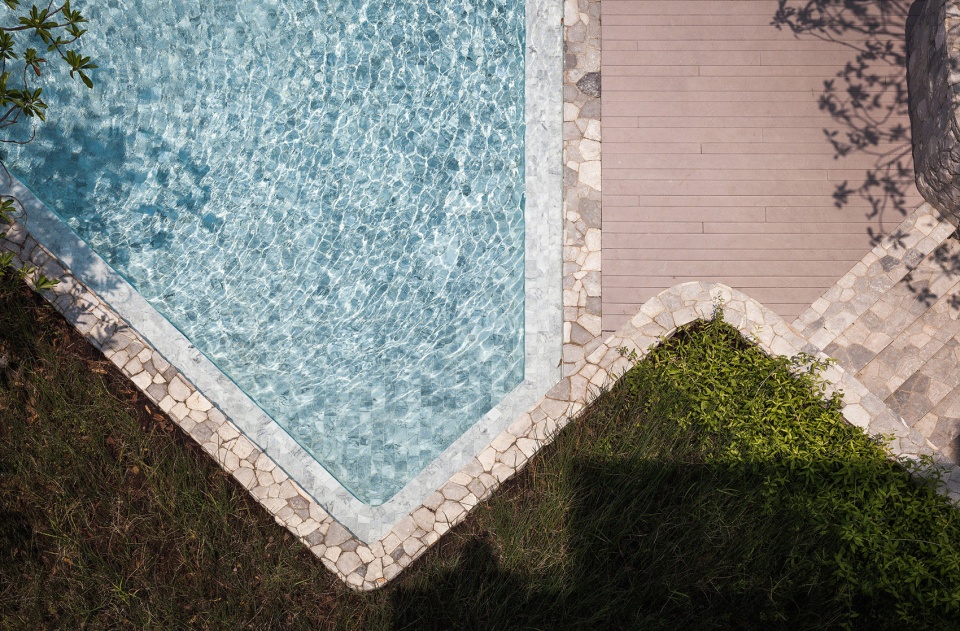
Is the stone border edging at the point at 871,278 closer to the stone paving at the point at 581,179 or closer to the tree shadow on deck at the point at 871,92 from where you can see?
the tree shadow on deck at the point at 871,92

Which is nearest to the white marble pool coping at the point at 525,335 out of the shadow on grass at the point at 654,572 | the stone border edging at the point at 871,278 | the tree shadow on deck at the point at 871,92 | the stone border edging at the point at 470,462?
the stone border edging at the point at 470,462

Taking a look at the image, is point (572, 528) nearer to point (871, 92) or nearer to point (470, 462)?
point (470, 462)

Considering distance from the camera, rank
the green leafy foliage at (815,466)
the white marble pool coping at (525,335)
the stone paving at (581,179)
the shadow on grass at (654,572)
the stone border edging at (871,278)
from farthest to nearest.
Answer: the stone paving at (581,179), the stone border edging at (871,278), the white marble pool coping at (525,335), the shadow on grass at (654,572), the green leafy foliage at (815,466)

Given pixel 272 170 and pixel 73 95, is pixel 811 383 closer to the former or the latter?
pixel 272 170

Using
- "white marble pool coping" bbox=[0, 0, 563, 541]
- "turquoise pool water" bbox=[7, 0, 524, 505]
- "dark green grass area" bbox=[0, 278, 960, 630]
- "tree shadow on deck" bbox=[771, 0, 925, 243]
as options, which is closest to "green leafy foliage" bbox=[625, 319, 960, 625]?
"dark green grass area" bbox=[0, 278, 960, 630]

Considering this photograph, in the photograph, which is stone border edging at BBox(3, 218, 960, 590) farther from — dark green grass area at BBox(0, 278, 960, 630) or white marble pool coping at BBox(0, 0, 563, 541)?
dark green grass area at BBox(0, 278, 960, 630)

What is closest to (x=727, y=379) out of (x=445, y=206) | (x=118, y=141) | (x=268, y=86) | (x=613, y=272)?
(x=613, y=272)
